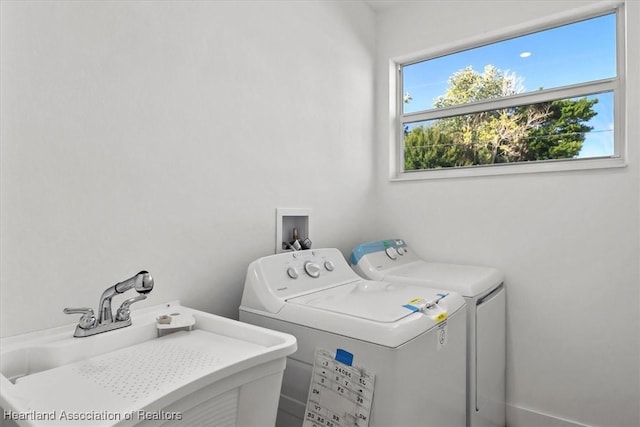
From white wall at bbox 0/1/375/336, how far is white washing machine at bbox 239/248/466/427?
26cm

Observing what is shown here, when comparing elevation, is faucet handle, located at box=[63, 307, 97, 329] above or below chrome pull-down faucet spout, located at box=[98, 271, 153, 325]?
below

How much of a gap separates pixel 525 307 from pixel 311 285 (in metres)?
1.22

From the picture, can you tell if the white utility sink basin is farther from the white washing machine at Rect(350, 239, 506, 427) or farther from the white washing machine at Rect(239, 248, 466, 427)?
the white washing machine at Rect(350, 239, 506, 427)

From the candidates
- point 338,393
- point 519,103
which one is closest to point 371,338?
point 338,393

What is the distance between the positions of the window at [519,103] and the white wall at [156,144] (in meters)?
0.72

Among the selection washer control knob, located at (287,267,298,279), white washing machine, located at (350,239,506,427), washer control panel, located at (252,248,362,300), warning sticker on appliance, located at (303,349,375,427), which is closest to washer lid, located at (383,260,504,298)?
white washing machine, located at (350,239,506,427)

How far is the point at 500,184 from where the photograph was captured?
6.54ft

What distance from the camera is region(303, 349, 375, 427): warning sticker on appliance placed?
103 centimetres

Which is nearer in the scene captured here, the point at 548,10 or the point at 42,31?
the point at 42,31

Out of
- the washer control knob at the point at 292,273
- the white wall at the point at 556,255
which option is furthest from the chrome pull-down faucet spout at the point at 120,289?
the white wall at the point at 556,255

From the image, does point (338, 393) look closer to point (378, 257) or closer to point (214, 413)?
point (214, 413)

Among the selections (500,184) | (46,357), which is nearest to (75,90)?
(46,357)

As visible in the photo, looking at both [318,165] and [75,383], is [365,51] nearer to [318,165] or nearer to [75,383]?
[318,165]

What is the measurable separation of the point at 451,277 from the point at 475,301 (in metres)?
0.20
